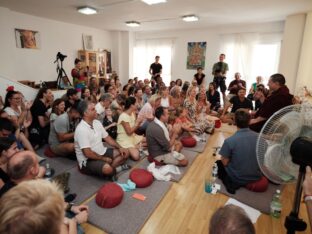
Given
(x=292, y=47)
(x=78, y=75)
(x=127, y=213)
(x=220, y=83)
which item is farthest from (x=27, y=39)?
(x=292, y=47)

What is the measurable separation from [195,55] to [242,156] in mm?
6023

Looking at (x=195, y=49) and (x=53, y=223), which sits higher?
(x=195, y=49)

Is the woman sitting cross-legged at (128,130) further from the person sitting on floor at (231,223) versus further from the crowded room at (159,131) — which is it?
the person sitting on floor at (231,223)

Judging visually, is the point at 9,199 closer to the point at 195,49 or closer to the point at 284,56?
the point at 284,56

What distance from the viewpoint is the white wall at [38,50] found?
16.9 feet

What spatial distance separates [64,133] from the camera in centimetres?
299

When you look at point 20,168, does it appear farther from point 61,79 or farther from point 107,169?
point 61,79

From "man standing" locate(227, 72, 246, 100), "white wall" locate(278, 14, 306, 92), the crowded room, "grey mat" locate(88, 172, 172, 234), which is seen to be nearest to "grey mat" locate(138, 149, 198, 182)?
the crowded room

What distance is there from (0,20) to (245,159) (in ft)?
20.3

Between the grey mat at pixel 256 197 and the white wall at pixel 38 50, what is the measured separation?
5.80 m

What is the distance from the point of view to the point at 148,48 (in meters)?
8.52

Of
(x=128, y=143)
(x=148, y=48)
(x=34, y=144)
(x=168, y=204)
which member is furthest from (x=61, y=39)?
(x=168, y=204)

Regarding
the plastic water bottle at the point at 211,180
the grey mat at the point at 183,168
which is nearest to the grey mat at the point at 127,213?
the grey mat at the point at 183,168

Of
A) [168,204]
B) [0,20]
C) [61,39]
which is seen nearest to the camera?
[168,204]
